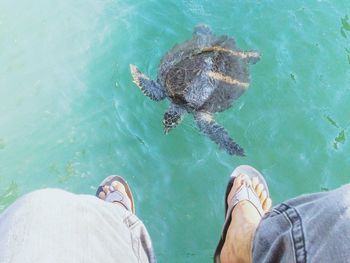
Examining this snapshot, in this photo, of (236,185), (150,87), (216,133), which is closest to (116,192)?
(236,185)

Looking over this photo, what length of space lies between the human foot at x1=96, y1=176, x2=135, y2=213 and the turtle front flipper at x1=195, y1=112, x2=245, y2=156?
703mm

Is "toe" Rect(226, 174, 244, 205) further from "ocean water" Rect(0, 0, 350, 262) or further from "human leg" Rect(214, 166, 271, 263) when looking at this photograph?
"ocean water" Rect(0, 0, 350, 262)

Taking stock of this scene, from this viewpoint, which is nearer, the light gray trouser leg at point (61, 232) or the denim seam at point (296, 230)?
the denim seam at point (296, 230)

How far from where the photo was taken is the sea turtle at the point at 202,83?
9.70 feet

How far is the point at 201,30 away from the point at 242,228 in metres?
1.99

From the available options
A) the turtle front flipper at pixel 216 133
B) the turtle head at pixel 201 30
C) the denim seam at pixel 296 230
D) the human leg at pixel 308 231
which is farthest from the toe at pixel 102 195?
the turtle head at pixel 201 30

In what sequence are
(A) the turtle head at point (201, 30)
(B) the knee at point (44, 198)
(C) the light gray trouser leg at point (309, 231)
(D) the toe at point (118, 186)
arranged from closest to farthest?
(C) the light gray trouser leg at point (309, 231) < (B) the knee at point (44, 198) < (D) the toe at point (118, 186) < (A) the turtle head at point (201, 30)

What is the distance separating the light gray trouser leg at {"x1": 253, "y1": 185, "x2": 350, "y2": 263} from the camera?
0.99 m

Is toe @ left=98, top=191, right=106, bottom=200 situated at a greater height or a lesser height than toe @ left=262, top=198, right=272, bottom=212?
lesser

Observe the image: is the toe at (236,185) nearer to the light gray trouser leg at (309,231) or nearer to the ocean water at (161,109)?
the ocean water at (161,109)

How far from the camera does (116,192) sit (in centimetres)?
246

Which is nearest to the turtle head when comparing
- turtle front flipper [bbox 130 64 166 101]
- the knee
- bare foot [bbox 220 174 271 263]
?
turtle front flipper [bbox 130 64 166 101]

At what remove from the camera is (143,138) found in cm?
297

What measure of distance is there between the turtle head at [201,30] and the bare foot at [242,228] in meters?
1.43
